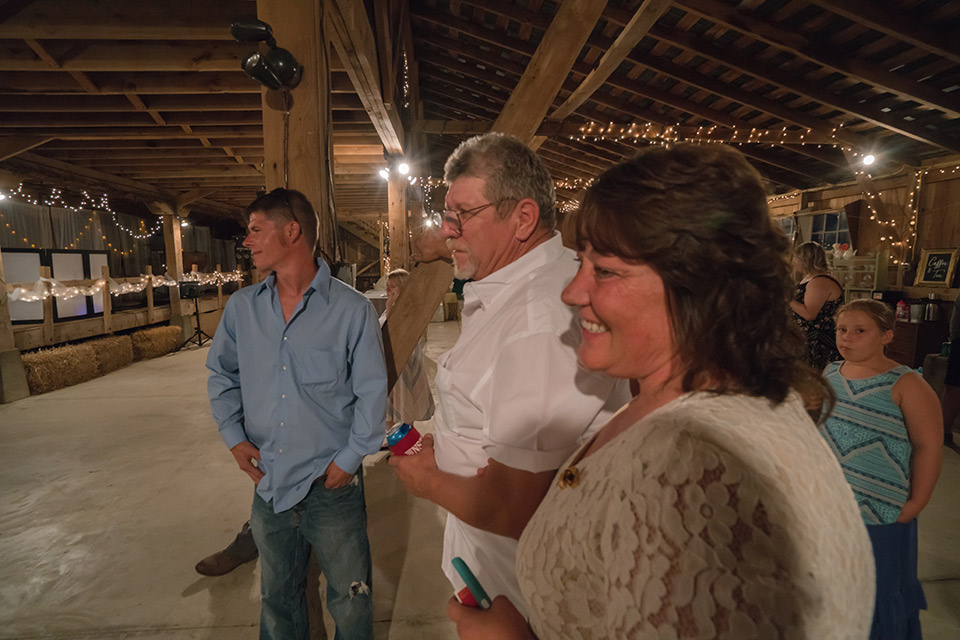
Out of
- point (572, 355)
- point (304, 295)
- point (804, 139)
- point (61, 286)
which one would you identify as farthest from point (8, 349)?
point (804, 139)

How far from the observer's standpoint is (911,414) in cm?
188

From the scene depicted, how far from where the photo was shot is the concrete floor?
2.45 m

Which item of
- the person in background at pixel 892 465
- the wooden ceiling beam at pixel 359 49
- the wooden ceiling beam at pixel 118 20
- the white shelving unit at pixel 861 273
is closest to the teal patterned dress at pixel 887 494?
the person in background at pixel 892 465

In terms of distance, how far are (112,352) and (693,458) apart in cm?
1089

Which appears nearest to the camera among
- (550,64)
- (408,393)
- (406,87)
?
(550,64)

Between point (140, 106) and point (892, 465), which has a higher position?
point (140, 106)

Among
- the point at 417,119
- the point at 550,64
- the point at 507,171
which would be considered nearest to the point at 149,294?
the point at 417,119

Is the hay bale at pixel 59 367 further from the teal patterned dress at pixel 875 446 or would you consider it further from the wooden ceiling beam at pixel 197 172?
the teal patterned dress at pixel 875 446

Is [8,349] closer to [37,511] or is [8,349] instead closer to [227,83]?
[37,511]

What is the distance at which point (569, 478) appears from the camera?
0.78 metres

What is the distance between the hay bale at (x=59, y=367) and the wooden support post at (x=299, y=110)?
25.5 ft

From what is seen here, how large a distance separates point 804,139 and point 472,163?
6.94m

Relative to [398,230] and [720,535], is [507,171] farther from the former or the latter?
[398,230]

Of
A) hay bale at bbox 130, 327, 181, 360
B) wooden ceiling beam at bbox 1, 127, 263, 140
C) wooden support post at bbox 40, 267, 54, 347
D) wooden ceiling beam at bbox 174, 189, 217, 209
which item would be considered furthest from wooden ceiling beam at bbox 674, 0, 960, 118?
hay bale at bbox 130, 327, 181, 360
